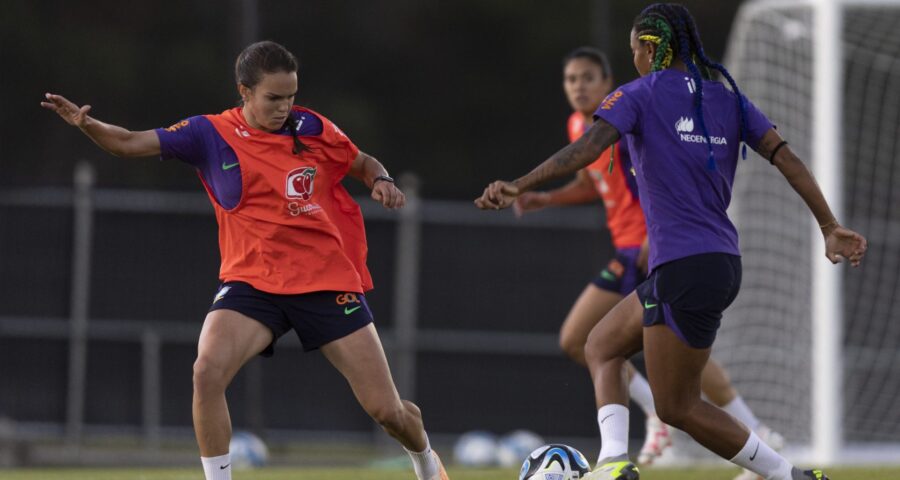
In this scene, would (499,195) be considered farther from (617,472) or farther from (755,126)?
(617,472)

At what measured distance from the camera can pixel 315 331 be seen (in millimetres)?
6340

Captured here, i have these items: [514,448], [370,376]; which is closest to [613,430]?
[370,376]

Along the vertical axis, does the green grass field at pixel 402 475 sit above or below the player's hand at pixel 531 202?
below

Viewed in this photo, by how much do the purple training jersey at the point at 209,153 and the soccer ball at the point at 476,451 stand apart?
291 inches

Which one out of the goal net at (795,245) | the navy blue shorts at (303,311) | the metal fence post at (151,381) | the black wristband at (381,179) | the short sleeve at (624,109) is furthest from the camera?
the metal fence post at (151,381)

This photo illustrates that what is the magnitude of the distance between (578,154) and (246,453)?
7.88 meters

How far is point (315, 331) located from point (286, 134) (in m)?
0.79

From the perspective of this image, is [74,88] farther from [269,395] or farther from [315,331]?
[315,331]

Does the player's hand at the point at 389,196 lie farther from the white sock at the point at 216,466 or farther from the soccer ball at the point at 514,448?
the soccer ball at the point at 514,448

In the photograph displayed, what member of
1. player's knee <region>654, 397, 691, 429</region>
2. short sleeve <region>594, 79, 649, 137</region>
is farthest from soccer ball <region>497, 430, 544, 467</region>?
short sleeve <region>594, 79, 649, 137</region>

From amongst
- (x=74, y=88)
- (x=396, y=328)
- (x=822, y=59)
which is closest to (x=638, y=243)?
(x=822, y=59)

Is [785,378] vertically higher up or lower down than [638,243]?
lower down

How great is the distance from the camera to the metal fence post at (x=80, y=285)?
14164 mm

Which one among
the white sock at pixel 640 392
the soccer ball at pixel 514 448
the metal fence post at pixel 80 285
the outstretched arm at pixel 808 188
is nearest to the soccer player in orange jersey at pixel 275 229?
the outstretched arm at pixel 808 188
